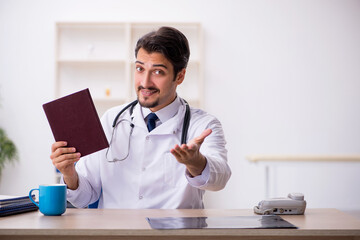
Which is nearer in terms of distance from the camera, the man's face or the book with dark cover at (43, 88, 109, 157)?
the book with dark cover at (43, 88, 109, 157)

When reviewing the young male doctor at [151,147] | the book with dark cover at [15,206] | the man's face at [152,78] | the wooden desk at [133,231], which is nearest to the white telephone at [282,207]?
the wooden desk at [133,231]

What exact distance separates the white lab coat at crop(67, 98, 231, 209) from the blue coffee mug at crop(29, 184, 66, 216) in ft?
0.92

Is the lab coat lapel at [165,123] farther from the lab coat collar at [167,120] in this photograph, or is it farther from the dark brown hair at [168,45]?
the dark brown hair at [168,45]

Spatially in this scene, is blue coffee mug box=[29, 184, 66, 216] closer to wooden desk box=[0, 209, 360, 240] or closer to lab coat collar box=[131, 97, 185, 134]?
wooden desk box=[0, 209, 360, 240]

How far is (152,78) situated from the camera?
6.23 feet

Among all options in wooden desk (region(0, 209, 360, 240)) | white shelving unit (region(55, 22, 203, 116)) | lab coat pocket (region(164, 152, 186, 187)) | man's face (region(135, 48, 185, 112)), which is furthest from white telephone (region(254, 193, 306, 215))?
white shelving unit (region(55, 22, 203, 116))

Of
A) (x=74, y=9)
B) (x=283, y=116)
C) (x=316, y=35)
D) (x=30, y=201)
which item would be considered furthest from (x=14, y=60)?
(x=30, y=201)

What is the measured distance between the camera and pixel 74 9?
4.84 meters

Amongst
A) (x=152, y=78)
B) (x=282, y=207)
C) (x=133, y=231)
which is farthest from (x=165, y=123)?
(x=133, y=231)

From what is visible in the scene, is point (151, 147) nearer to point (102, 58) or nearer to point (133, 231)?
point (133, 231)

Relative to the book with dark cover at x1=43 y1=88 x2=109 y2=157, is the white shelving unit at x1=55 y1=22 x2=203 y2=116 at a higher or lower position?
higher

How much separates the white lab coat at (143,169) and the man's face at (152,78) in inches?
3.8

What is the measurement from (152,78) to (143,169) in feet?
1.25

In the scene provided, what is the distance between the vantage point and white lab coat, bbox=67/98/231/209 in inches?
72.5
